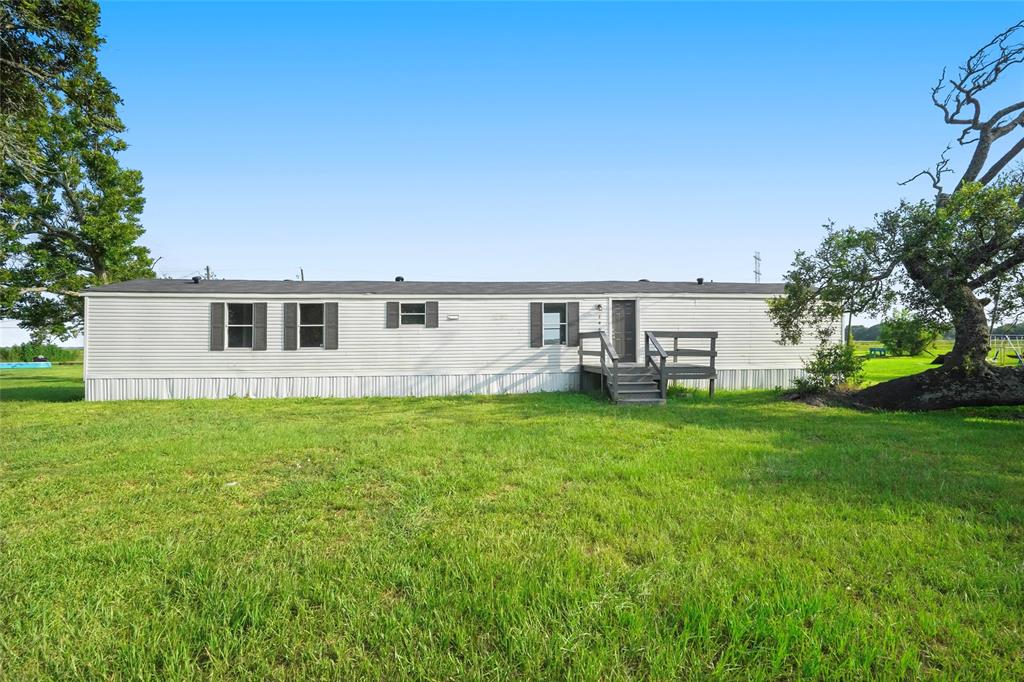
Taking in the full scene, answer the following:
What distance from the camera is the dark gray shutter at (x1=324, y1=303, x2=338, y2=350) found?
13469 mm

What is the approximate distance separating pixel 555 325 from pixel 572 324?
1.81ft

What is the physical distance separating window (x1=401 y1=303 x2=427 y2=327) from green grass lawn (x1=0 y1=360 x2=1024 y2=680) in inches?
307

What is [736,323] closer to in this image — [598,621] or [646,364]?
[646,364]

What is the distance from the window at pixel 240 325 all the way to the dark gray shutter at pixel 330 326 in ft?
7.07

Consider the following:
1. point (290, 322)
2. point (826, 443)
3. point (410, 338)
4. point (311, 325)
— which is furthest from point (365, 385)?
point (826, 443)

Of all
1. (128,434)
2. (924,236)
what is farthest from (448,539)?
(924,236)

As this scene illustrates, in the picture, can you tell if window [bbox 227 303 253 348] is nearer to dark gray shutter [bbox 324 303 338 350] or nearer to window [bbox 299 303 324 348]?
window [bbox 299 303 324 348]

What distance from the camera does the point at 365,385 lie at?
13.6 m

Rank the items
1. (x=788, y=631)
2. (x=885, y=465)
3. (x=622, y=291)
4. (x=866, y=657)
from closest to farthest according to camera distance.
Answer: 1. (x=866, y=657)
2. (x=788, y=631)
3. (x=885, y=465)
4. (x=622, y=291)

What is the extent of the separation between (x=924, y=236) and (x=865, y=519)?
30.0ft

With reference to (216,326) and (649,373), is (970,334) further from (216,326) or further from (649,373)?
(216,326)

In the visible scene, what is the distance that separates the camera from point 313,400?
12523mm

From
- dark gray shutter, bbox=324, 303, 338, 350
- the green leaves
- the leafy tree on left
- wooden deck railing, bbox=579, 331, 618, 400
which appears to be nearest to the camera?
the green leaves

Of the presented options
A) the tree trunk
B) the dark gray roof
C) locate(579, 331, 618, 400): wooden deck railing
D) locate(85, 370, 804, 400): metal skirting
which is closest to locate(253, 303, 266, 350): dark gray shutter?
the dark gray roof
